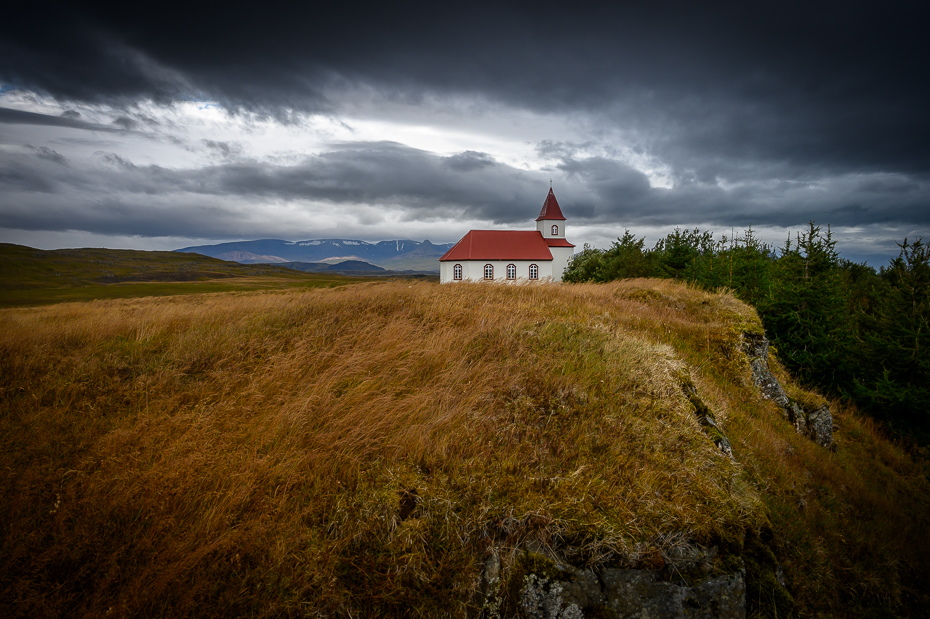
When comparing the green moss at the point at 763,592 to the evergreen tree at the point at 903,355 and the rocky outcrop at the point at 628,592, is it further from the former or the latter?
the evergreen tree at the point at 903,355

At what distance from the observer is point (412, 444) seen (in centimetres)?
362

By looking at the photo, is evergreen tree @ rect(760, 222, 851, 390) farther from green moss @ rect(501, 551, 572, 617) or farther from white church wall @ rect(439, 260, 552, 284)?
white church wall @ rect(439, 260, 552, 284)

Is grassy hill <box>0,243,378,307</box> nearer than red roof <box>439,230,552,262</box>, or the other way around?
red roof <box>439,230,552,262</box>

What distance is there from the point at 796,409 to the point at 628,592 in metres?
9.10

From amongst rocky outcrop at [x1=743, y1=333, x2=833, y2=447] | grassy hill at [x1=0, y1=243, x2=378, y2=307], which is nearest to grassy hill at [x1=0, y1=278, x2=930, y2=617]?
rocky outcrop at [x1=743, y1=333, x2=833, y2=447]

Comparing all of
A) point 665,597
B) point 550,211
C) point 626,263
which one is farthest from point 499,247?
point 665,597

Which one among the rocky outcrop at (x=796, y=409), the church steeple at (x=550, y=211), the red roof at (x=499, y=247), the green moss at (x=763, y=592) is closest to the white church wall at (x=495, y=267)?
the red roof at (x=499, y=247)

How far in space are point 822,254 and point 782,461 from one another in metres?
18.4

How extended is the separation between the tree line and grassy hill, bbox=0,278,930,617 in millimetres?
12717

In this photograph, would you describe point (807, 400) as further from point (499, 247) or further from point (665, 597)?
point (499, 247)

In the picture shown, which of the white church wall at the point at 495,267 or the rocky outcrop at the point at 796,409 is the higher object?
the white church wall at the point at 495,267

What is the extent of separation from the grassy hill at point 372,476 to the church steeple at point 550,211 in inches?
Answer: 2191

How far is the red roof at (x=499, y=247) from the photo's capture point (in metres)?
51.2

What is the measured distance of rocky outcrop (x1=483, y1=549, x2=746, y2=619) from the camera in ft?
9.20
